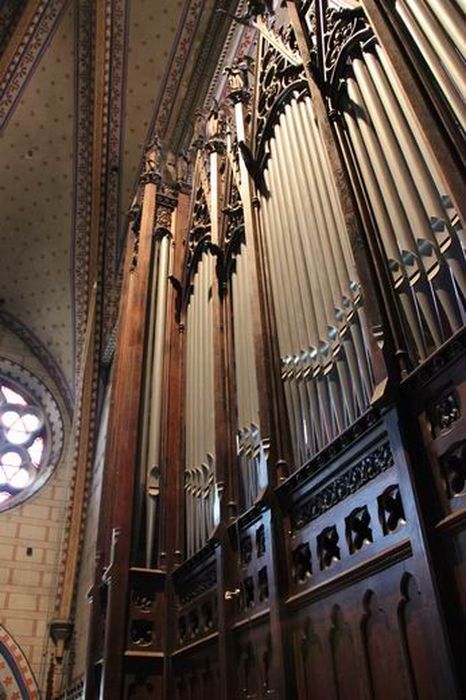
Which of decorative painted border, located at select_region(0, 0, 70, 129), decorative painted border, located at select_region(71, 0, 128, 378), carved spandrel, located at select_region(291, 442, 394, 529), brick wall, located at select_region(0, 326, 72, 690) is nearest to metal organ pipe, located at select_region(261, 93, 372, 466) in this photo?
carved spandrel, located at select_region(291, 442, 394, 529)

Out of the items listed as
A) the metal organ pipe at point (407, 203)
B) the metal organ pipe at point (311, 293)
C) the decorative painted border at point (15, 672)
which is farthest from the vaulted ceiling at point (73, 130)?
the metal organ pipe at point (407, 203)

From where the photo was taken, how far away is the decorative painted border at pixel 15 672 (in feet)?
27.5

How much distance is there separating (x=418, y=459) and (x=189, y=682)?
203cm

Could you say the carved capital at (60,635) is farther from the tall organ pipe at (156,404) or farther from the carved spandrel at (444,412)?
the carved spandrel at (444,412)

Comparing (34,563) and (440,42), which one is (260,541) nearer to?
(440,42)

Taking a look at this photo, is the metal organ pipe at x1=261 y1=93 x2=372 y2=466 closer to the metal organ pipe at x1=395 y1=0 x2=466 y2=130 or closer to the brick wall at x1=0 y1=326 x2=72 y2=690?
the metal organ pipe at x1=395 y1=0 x2=466 y2=130

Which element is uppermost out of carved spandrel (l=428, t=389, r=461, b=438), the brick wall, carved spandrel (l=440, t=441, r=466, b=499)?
the brick wall

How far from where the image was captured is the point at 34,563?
30.9 ft

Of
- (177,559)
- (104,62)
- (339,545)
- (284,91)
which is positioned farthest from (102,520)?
(104,62)

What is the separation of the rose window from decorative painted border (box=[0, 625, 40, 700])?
196 cm

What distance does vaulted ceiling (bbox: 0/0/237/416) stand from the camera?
875cm

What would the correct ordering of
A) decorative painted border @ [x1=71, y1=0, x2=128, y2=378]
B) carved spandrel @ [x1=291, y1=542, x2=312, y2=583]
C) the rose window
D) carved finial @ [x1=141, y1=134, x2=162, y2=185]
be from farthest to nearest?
the rose window < decorative painted border @ [x1=71, y1=0, x2=128, y2=378] < carved finial @ [x1=141, y1=134, x2=162, y2=185] < carved spandrel @ [x1=291, y1=542, x2=312, y2=583]

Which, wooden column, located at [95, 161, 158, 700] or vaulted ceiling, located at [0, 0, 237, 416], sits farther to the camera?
vaulted ceiling, located at [0, 0, 237, 416]

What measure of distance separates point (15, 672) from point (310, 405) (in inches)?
292
